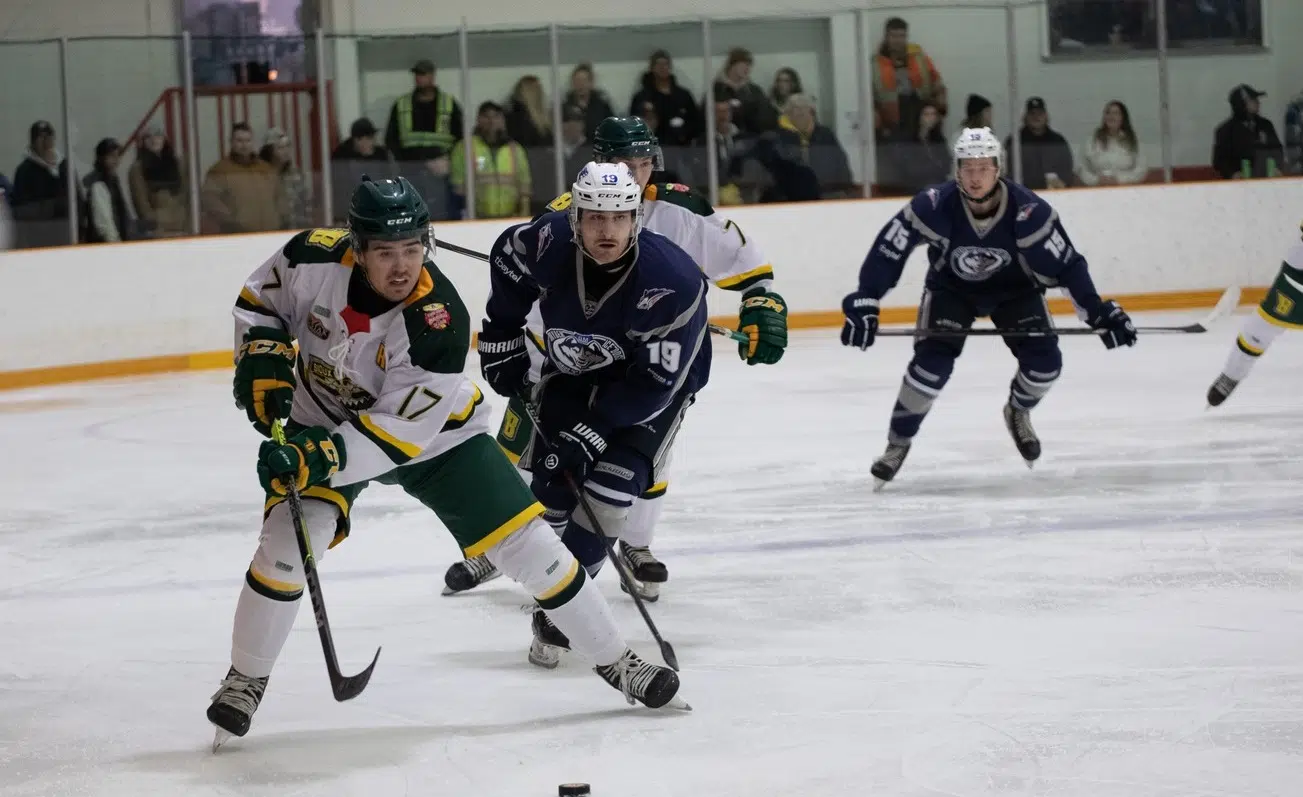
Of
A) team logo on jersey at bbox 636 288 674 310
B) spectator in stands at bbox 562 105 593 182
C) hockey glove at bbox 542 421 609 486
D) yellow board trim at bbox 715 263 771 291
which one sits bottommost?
hockey glove at bbox 542 421 609 486

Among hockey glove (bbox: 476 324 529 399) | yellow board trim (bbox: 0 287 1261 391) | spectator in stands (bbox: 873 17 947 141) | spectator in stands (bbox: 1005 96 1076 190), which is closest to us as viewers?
hockey glove (bbox: 476 324 529 399)

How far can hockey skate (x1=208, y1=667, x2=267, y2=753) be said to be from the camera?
2844 mm

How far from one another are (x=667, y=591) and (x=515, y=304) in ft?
2.80

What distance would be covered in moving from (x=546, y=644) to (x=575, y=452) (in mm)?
372

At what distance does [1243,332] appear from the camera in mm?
6082

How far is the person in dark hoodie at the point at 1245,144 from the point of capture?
9.48 metres

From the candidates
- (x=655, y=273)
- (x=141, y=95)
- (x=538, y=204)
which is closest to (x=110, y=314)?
(x=141, y=95)

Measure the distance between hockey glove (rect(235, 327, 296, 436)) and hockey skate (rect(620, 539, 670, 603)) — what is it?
1263 mm

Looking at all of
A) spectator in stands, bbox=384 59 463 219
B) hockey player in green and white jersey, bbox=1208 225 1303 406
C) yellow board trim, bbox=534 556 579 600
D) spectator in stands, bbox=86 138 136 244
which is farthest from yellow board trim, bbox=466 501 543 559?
spectator in stands, bbox=384 59 463 219

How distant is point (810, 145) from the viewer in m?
9.20

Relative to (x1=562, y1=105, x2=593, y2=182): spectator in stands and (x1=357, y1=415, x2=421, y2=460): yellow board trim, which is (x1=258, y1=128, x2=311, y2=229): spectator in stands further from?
(x1=357, y1=415, x2=421, y2=460): yellow board trim

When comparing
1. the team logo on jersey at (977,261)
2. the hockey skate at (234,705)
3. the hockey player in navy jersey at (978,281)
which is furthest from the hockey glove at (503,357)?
the team logo on jersey at (977,261)

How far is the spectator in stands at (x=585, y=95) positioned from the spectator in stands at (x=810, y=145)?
3.12ft

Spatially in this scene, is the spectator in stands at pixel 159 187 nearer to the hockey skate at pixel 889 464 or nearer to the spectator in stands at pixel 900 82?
the spectator in stands at pixel 900 82
